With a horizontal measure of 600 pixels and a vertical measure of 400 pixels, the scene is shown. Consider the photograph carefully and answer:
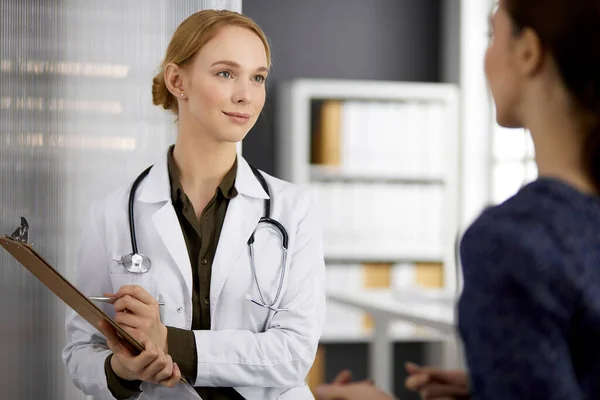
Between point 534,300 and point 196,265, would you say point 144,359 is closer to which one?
point 196,265

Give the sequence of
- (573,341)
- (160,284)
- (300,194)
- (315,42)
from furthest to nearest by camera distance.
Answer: (315,42), (300,194), (160,284), (573,341)

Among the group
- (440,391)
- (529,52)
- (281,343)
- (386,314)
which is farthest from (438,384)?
(386,314)

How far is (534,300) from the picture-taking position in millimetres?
645

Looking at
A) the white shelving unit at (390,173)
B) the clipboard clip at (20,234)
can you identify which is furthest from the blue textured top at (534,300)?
the white shelving unit at (390,173)

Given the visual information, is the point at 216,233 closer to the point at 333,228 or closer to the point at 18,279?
the point at 18,279

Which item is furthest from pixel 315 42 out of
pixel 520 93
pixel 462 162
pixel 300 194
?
pixel 520 93

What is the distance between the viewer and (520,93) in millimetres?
747

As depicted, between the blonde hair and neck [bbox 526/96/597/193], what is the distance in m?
0.68

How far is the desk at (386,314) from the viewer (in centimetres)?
298

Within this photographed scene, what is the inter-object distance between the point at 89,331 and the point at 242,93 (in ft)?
1.46

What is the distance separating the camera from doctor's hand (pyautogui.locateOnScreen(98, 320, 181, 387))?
1202mm

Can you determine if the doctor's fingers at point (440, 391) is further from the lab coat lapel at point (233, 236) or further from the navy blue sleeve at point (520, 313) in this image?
the lab coat lapel at point (233, 236)

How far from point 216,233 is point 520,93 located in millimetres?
686

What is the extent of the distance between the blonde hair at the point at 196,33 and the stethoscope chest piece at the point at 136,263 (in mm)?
257
